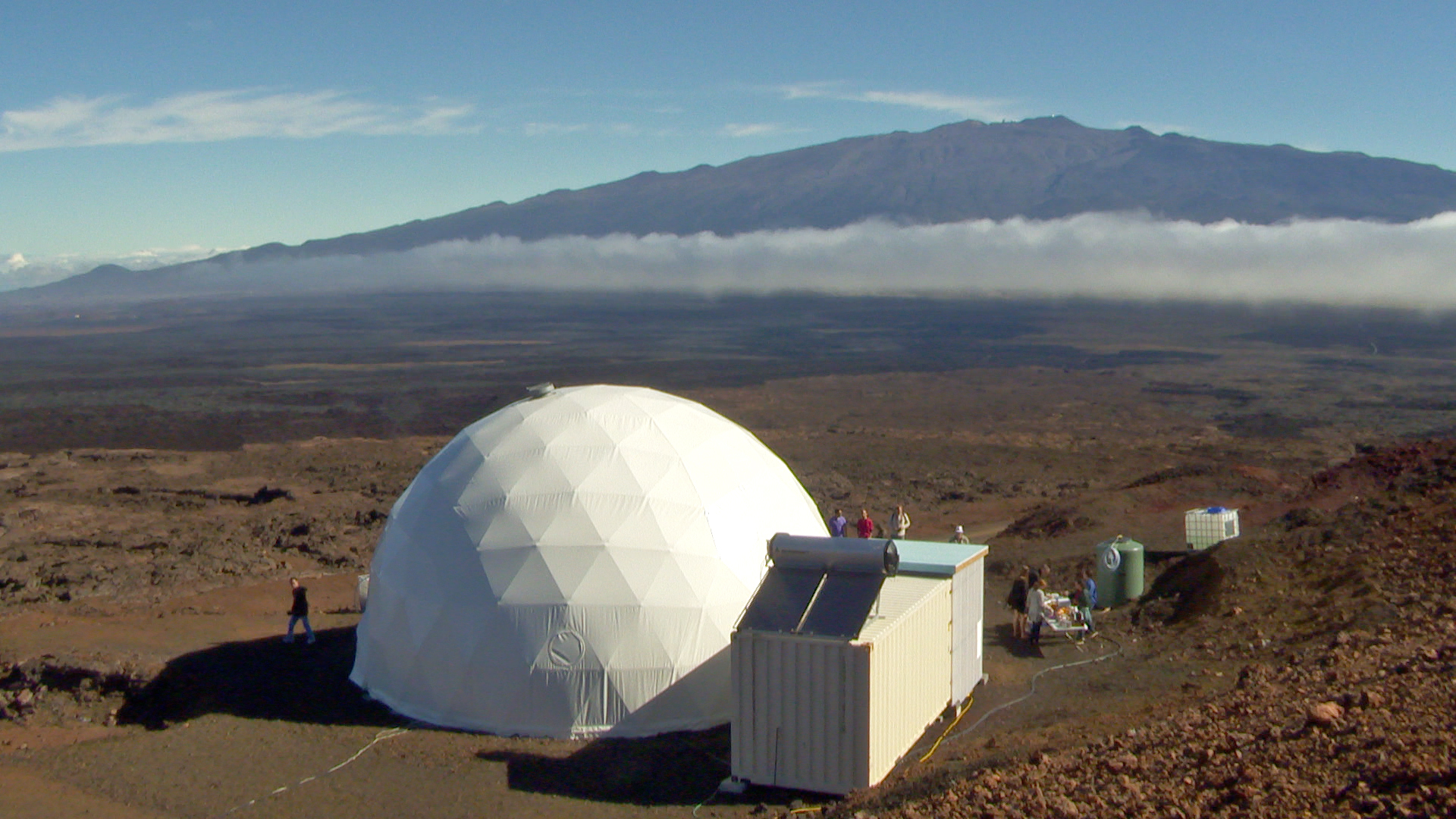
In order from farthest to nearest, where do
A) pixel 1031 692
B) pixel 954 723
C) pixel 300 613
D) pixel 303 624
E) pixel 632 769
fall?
pixel 303 624
pixel 300 613
pixel 1031 692
pixel 954 723
pixel 632 769

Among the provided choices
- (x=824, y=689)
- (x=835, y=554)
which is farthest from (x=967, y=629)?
(x=824, y=689)

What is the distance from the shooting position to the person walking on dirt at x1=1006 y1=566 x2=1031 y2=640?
16.3 m

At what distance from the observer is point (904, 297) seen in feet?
495

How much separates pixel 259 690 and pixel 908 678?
8.60 m

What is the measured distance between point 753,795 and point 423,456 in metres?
27.0

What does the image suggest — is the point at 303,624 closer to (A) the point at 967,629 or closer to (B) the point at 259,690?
(B) the point at 259,690

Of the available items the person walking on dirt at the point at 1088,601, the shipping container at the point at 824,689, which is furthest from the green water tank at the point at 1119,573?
the shipping container at the point at 824,689

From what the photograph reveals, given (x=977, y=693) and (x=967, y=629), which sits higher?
(x=967, y=629)

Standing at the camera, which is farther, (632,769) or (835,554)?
(632,769)

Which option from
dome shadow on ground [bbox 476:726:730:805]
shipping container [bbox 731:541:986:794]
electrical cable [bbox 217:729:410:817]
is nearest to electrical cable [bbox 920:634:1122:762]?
shipping container [bbox 731:541:986:794]

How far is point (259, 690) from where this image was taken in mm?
14734

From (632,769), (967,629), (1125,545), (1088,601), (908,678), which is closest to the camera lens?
(908,678)

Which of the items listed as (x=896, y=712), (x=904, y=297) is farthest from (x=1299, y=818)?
(x=904, y=297)

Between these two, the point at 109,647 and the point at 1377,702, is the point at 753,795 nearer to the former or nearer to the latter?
the point at 1377,702
